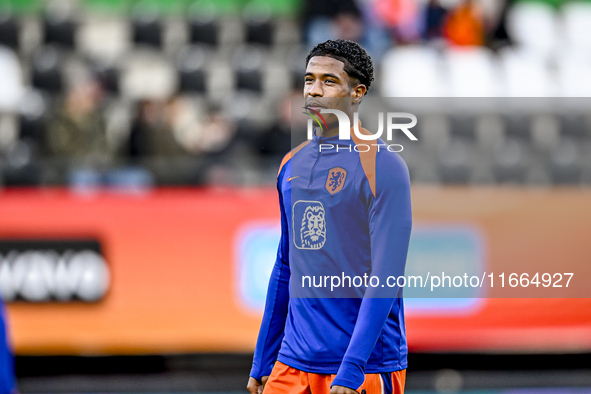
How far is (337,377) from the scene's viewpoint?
7.20 ft

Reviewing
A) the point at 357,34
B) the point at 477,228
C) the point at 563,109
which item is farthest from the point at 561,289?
the point at 357,34

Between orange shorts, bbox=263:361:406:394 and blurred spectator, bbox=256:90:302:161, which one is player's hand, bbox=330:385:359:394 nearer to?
orange shorts, bbox=263:361:406:394

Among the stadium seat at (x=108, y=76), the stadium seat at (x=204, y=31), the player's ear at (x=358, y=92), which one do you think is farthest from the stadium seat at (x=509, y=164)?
the player's ear at (x=358, y=92)

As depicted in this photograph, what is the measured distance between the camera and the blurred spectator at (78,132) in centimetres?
736

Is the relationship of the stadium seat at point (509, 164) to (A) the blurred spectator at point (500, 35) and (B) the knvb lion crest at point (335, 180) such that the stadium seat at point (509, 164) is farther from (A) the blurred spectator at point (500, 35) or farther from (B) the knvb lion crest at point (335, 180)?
(B) the knvb lion crest at point (335, 180)

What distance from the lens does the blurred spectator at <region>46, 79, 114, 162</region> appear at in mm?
7363

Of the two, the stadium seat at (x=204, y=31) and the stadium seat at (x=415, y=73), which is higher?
the stadium seat at (x=204, y=31)

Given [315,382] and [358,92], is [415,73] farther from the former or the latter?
[315,382]

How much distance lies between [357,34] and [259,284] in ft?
11.1

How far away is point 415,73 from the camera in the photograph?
9.19 metres

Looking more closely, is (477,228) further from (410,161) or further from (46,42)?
(46,42)

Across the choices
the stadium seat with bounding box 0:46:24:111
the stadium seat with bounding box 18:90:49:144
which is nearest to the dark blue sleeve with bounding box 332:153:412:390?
the stadium seat with bounding box 18:90:49:144

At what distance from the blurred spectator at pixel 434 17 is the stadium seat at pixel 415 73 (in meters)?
0.26

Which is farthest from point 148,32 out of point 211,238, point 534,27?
point 534,27
